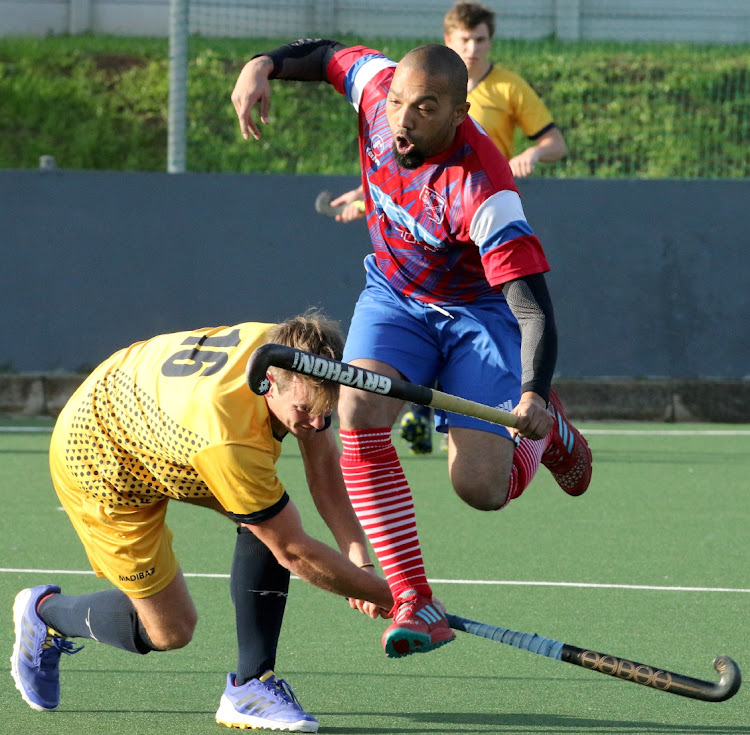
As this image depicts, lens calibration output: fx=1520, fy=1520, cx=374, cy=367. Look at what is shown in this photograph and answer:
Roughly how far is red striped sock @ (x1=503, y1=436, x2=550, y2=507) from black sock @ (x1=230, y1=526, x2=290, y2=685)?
0.94 metres

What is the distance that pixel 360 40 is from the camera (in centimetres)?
1224

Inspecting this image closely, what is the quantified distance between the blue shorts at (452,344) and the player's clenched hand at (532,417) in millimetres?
620

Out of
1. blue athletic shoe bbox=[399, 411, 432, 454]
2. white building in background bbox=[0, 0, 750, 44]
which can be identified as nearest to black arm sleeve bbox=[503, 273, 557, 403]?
blue athletic shoe bbox=[399, 411, 432, 454]

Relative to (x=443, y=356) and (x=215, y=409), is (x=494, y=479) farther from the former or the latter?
(x=215, y=409)

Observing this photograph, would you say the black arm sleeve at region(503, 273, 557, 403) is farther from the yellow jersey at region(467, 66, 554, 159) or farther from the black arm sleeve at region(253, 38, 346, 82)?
the yellow jersey at region(467, 66, 554, 159)

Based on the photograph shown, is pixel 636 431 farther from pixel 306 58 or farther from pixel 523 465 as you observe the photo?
pixel 306 58

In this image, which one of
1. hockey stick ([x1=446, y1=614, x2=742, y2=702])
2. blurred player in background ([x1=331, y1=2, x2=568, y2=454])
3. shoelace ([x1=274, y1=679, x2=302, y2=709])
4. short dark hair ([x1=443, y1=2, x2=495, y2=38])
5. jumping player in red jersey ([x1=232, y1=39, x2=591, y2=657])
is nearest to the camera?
hockey stick ([x1=446, y1=614, x2=742, y2=702])

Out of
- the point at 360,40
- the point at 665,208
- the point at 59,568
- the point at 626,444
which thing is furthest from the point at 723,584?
the point at 360,40

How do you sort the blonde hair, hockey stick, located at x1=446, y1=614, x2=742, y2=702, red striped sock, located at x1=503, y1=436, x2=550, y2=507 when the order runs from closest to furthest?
1. the blonde hair
2. hockey stick, located at x1=446, y1=614, x2=742, y2=702
3. red striped sock, located at x1=503, y1=436, x2=550, y2=507

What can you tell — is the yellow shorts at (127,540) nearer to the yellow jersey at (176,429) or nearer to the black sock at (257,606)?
the yellow jersey at (176,429)

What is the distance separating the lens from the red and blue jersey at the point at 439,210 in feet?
13.7

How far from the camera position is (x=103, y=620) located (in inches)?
170

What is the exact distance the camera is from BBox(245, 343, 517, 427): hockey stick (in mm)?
3377

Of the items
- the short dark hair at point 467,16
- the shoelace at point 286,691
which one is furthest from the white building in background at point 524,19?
the shoelace at point 286,691
